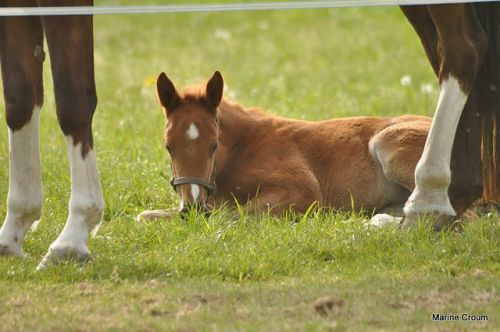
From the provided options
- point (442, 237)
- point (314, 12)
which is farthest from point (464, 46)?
point (314, 12)

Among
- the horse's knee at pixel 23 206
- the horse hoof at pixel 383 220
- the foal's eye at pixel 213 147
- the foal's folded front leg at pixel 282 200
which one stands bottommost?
the foal's folded front leg at pixel 282 200

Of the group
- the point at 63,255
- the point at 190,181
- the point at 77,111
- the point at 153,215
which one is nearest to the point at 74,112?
the point at 77,111

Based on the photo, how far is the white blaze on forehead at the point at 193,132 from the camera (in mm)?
6956

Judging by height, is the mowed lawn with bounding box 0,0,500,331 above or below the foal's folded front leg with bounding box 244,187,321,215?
above

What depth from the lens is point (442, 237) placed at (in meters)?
6.11

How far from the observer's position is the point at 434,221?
6.30 metres

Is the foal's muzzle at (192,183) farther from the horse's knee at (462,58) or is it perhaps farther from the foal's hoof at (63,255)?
the horse's knee at (462,58)

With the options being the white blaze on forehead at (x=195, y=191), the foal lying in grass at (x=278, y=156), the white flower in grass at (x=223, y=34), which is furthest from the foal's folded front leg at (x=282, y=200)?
the white flower in grass at (x=223, y=34)

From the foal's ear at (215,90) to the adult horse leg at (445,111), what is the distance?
1.38 meters

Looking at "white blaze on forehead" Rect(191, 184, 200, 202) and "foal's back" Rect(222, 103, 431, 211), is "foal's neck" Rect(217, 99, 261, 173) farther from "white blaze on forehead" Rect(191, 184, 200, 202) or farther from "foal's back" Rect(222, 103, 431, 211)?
"white blaze on forehead" Rect(191, 184, 200, 202)

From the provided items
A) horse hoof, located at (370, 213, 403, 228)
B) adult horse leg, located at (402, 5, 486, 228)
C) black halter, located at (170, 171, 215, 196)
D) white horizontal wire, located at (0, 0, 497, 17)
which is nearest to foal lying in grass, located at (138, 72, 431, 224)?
black halter, located at (170, 171, 215, 196)

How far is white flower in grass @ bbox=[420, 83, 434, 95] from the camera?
1098cm

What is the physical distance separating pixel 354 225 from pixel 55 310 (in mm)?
1971

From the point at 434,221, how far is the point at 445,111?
0.58 metres
